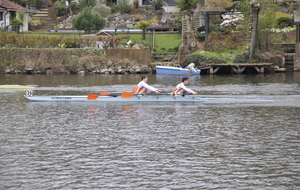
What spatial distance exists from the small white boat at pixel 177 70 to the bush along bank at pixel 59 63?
89.8 inches

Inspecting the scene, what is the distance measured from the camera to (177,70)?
51.0 metres

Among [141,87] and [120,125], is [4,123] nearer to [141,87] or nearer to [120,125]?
[120,125]

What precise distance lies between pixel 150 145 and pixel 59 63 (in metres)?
36.6

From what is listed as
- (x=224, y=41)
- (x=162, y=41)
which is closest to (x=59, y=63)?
(x=162, y=41)

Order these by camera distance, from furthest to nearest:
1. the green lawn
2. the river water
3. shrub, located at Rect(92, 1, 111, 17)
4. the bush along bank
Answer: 1. shrub, located at Rect(92, 1, 111, 17)
2. the green lawn
3. the bush along bank
4. the river water

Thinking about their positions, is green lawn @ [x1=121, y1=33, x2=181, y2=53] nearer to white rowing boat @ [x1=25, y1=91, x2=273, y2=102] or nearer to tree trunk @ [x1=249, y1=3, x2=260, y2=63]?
tree trunk @ [x1=249, y1=3, x2=260, y2=63]

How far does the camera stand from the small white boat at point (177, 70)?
5041 centimetres

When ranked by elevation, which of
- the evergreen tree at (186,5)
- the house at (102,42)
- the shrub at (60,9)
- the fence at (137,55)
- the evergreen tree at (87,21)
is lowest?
the fence at (137,55)

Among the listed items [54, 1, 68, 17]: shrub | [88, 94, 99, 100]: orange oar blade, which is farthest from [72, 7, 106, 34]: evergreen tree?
[88, 94, 99, 100]: orange oar blade

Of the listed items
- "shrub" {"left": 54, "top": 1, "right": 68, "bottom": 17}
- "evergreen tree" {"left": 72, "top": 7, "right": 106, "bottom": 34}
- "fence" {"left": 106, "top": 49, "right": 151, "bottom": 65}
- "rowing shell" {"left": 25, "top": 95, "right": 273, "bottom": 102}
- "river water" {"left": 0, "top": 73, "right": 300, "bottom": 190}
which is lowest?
"river water" {"left": 0, "top": 73, "right": 300, "bottom": 190}

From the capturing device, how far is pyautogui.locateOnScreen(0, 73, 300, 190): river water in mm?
14814

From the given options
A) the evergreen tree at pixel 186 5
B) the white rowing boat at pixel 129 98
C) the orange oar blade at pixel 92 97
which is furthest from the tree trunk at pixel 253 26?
the orange oar blade at pixel 92 97

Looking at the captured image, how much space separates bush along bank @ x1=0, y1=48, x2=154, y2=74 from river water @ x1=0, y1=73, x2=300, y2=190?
71.3 ft

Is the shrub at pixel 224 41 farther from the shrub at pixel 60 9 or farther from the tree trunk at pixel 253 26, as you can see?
the shrub at pixel 60 9
